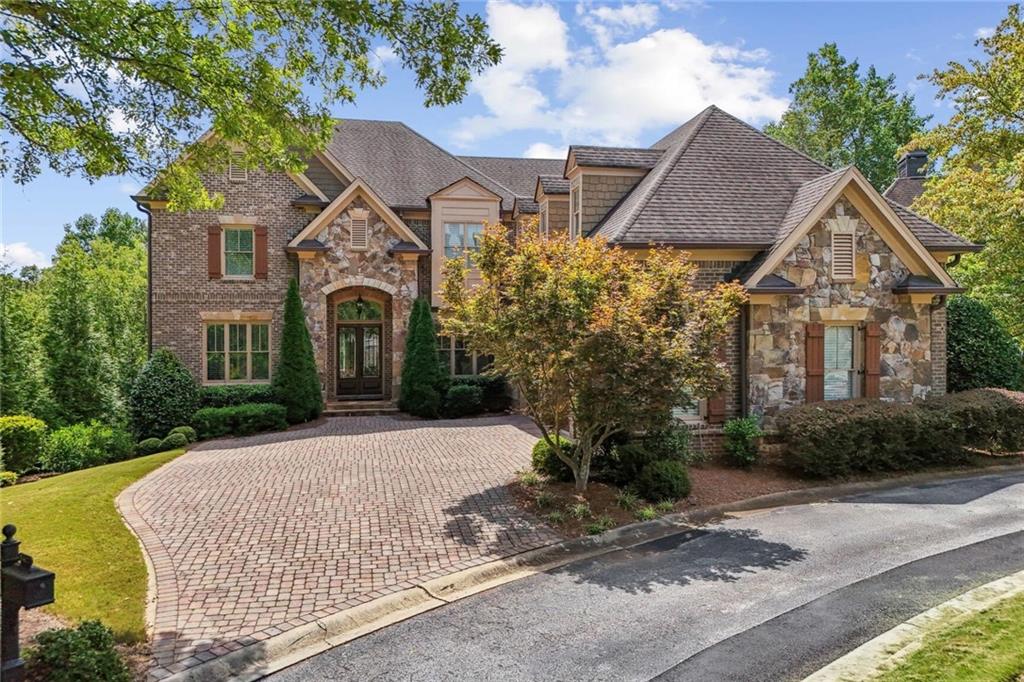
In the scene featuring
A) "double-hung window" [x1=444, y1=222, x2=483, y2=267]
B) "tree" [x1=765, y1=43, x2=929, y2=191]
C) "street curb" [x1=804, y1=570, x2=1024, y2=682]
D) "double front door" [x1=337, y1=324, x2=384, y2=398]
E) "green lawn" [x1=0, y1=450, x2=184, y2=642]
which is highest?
"tree" [x1=765, y1=43, x2=929, y2=191]

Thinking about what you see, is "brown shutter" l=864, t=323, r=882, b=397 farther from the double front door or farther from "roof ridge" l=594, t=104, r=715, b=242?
the double front door

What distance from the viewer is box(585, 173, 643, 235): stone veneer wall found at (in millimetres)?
16953

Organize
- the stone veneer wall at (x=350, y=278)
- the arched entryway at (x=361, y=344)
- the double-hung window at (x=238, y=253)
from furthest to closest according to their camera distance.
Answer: the arched entryway at (x=361, y=344) < the stone veneer wall at (x=350, y=278) < the double-hung window at (x=238, y=253)

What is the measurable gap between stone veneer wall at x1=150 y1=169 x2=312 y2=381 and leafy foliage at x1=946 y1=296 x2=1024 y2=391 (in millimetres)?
18873

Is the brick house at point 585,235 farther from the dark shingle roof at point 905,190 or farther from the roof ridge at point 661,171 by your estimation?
the dark shingle roof at point 905,190

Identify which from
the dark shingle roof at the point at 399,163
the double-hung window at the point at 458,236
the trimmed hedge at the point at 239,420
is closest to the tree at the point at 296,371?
the trimmed hedge at the point at 239,420

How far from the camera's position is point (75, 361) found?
21.5m

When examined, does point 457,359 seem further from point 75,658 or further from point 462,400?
point 75,658

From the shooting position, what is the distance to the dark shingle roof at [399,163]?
22.6 metres

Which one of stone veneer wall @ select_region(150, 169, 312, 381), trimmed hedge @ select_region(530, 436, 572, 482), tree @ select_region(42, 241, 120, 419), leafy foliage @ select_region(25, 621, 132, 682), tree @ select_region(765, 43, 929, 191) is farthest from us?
tree @ select_region(765, 43, 929, 191)

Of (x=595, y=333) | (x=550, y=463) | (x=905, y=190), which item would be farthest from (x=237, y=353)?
(x=905, y=190)

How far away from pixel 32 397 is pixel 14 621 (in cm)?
1935

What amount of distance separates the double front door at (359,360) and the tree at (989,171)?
17.8 meters

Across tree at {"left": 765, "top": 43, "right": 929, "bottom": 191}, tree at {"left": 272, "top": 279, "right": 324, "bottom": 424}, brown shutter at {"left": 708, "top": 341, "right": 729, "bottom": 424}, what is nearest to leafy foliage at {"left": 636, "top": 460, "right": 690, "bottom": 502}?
brown shutter at {"left": 708, "top": 341, "right": 729, "bottom": 424}
